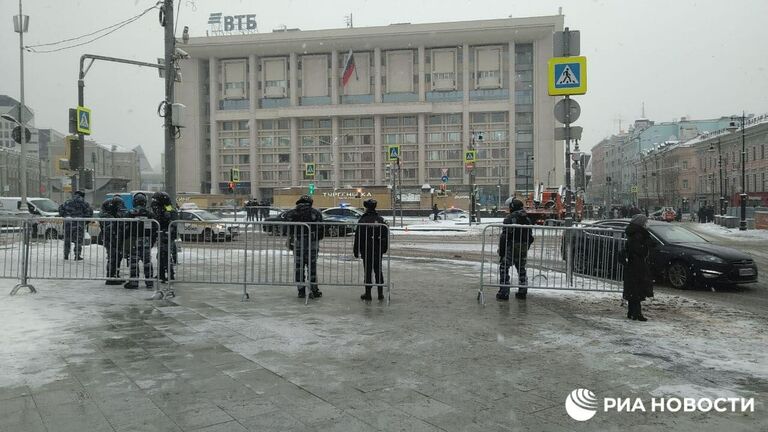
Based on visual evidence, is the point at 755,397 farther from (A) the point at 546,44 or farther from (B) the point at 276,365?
(A) the point at 546,44

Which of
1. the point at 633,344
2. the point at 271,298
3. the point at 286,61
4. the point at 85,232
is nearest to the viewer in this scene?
the point at 633,344

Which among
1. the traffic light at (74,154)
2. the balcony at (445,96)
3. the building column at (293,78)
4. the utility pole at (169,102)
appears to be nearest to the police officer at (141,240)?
the utility pole at (169,102)

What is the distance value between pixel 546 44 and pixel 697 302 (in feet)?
241

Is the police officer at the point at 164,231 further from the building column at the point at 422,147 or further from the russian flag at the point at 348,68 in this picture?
the russian flag at the point at 348,68

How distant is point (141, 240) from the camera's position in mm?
9789

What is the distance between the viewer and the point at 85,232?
32.3 ft

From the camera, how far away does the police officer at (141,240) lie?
962 centimetres

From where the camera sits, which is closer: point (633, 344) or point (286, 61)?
point (633, 344)

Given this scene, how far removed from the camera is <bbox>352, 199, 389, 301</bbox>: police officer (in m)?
8.93

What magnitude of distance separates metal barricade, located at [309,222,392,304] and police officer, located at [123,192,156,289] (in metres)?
2.97

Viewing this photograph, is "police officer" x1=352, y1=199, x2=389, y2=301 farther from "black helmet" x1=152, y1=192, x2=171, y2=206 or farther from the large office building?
the large office building

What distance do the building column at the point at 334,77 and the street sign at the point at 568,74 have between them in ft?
234

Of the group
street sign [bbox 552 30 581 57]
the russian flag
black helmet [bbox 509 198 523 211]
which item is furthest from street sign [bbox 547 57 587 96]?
the russian flag

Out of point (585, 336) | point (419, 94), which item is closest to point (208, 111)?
point (419, 94)
